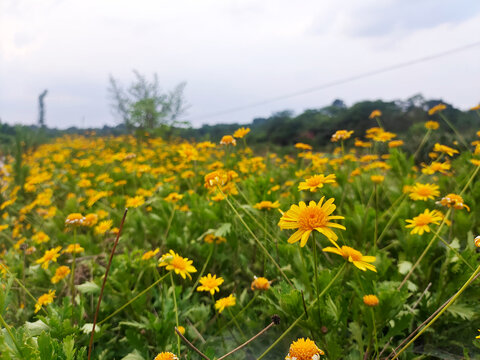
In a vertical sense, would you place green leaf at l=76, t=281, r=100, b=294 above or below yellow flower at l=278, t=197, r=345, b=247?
below

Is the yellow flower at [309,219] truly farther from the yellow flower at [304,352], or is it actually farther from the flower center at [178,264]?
the flower center at [178,264]

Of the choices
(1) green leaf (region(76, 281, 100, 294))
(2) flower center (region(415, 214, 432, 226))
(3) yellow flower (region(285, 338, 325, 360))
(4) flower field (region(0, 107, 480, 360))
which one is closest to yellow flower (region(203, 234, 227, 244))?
(4) flower field (region(0, 107, 480, 360))

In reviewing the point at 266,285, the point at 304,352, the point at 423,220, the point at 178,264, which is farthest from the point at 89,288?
the point at 423,220

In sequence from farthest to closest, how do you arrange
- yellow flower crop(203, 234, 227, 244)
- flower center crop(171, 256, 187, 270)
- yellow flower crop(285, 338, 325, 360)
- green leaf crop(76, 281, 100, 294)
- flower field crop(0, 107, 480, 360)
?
yellow flower crop(203, 234, 227, 244) → green leaf crop(76, 281, 100, 294) → flower center crop(171, 256, 187, 270) → flower field crop(0, 107, 480, 360) → yellow flower crop(285, 338, 325, 360)

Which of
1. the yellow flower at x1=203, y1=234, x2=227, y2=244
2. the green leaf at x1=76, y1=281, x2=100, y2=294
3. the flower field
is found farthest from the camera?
the yellow flower at x1=203, y1=234, x2=227, y2=244

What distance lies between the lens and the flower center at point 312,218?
0.69m

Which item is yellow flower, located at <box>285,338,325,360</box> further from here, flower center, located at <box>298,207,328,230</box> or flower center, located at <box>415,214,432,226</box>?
flower center, located at <box>415,214,432,226</box>

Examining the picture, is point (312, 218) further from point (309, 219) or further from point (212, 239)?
point (212, 239)

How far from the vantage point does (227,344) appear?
1.17 m

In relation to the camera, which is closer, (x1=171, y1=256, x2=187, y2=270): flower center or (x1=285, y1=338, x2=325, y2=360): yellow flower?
(x1=285, y1=338, x2=325, y2=360): yellow flower

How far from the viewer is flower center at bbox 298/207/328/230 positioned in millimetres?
692

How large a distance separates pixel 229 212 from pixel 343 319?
0.86m

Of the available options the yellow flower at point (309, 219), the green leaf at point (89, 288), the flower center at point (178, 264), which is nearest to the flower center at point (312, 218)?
the yellow flower at point (309, 219)

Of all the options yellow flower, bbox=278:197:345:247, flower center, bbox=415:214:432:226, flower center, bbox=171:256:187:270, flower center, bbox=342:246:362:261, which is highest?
yellow flower, bbox=278:197:345:247
